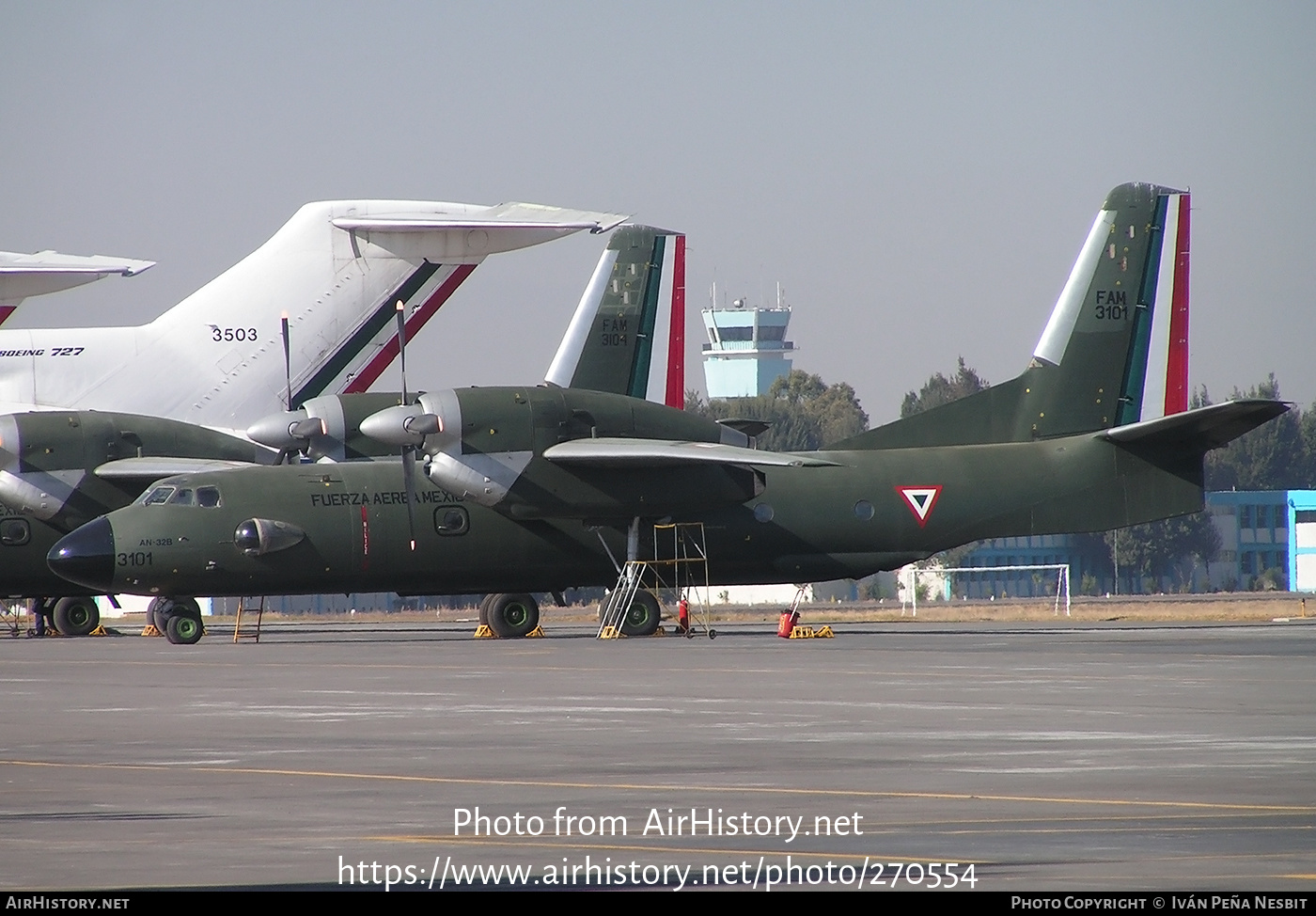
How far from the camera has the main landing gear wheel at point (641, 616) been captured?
34.5 metres

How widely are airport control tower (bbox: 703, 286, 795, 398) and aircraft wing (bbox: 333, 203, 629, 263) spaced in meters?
134

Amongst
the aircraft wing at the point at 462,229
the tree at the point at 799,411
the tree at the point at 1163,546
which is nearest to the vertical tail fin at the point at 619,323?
the aircraft wing at the point at 462,229

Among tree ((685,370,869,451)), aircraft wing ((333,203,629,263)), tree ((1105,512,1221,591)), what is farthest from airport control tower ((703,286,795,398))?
aircraft wing ((333,203,629,263))

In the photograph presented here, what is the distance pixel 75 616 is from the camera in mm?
39906

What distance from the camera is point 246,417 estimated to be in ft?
128

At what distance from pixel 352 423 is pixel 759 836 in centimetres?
2583

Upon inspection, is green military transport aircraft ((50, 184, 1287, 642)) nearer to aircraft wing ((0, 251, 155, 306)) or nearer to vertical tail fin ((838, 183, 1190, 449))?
vertical tail fin ((838, 183, 1190, 449))

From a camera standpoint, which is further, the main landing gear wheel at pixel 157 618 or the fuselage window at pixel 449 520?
the main landing gear wheel at pixel 157 618

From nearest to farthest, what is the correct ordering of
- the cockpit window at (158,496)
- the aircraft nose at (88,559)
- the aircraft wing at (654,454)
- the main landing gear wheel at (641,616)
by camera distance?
the aircraft wing at (654,454) → the aircraft nose at (88,559) → the cockpit window at (158,496) → the main landing gear wheel at (641,616)

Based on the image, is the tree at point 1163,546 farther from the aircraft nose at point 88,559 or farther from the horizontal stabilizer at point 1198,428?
the aircraft nose at point 88,559

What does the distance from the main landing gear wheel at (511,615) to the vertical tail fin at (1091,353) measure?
290 inches

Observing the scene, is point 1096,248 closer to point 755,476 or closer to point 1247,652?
point 755,476

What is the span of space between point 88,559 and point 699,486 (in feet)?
Answer: 36.0

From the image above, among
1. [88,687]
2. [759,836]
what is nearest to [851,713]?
[759,836]
